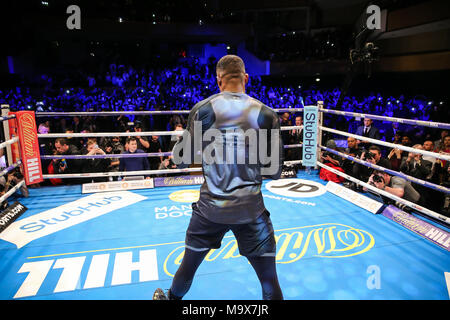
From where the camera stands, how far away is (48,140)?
517cm

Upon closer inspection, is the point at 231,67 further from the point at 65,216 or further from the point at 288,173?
the point at 288,173

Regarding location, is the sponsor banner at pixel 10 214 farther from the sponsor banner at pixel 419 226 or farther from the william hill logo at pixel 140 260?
the sponsor banner at pixel 419 226

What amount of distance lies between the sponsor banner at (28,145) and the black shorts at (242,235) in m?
3.32

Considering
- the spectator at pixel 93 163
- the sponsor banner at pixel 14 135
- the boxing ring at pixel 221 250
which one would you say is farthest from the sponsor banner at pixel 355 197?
the sponsor banner at pixel 14 135

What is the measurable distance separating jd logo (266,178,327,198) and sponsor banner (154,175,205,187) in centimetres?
100

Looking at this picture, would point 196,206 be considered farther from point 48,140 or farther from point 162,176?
point 48,140

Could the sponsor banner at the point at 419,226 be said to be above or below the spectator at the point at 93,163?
below

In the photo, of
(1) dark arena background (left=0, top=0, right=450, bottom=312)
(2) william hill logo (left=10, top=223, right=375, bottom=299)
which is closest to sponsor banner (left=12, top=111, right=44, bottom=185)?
(1) dark arena background (left=0, top=0, right=450, bottom=312)

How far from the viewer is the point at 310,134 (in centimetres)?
460

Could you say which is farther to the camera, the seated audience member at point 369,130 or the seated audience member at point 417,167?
the seated audience member at point 369,130

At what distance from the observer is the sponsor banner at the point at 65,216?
300 centimetres

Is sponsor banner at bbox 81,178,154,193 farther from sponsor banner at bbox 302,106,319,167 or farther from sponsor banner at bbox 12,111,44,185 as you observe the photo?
sponsor banner at bbox 302,106,319,167
